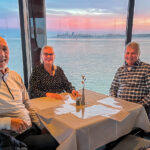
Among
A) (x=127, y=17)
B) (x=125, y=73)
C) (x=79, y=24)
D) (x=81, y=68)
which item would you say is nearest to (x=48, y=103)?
(x=125, y=73)

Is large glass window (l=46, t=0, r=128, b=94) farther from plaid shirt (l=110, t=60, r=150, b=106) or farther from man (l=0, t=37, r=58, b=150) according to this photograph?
man (l=0, t=37, r=58, b=150)

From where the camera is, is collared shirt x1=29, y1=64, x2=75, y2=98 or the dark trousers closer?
the dark trousers

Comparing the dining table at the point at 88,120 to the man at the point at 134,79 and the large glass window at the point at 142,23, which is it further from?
the large glass window at the point at 142,23

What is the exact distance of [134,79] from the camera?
1.83 metres

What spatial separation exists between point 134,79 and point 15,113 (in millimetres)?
1348

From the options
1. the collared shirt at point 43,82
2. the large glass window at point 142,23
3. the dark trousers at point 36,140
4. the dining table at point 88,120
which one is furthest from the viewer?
the large glass window at point 142,23

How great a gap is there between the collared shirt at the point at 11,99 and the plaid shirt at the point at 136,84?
109cm

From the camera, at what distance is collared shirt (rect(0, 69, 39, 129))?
44.1 inches

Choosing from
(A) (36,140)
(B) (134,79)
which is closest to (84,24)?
(B) (134,79)

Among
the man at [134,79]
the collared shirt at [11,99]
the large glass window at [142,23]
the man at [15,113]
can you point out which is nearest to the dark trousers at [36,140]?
the man at [15,113]

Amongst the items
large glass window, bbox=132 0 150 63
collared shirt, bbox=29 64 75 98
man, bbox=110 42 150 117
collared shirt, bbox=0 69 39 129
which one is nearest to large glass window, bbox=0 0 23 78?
collared shirt, bbox=29 64 75 98

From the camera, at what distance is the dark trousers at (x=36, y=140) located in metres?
1.20

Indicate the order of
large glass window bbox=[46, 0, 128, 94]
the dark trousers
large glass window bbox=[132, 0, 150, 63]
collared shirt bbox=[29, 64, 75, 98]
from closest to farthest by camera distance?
the dark trousers → collared shirt bbox=[29, 64, 75, 98] → large glass window bbox=[132, 0, 150, 63] → large glass window bbox=[46, 0, 128, 94]

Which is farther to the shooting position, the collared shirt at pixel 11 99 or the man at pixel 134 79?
the man at pixel 134 79
